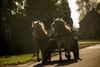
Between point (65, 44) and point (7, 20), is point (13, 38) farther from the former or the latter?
point (65, 44)

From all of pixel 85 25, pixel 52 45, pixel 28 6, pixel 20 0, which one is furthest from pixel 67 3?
pixel 52 45

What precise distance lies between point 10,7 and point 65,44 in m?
25.1

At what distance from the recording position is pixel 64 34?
1622 centimetres

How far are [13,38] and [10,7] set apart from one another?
4325 millimetres

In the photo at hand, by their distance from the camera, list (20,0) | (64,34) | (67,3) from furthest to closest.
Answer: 1. (67,3)
2. (20,0)
3. (64,34)

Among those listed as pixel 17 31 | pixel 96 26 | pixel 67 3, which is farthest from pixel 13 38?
pixel 67 3

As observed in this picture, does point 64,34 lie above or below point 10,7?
below

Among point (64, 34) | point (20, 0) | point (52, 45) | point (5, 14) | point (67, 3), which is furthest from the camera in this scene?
point (67, 3)

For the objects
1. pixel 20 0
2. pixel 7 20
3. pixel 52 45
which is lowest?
pixel 52 45

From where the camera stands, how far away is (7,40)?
4141 centimetres

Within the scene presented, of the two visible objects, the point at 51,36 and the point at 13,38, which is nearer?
the point at 51,36

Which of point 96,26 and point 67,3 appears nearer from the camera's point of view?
point 96,26

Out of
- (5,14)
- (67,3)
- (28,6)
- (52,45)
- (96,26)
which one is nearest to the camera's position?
(52,45)

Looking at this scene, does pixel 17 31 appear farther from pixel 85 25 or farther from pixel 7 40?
pixel 85 25
